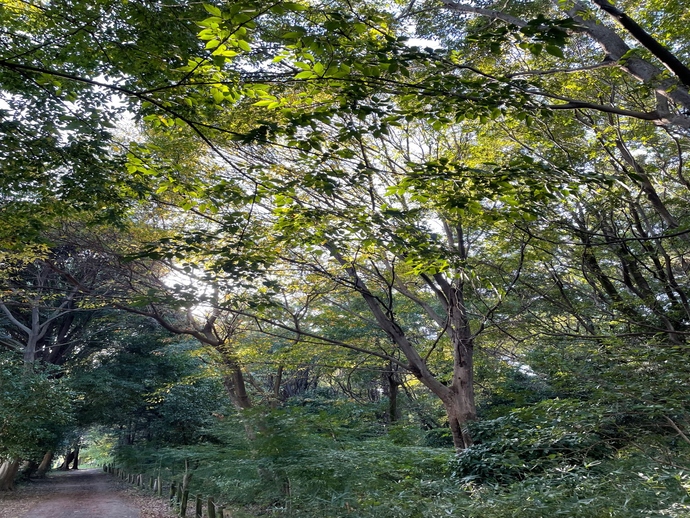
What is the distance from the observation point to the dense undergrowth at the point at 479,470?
4090 mm

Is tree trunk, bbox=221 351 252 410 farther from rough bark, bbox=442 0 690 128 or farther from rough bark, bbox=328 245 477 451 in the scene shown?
rough bark, bbox=442 0 690 128

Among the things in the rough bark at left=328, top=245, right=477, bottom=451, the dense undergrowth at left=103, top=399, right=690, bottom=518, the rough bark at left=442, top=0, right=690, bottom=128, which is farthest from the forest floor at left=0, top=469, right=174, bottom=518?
the rough bark at left=442, top=0, right=690, bottom=128

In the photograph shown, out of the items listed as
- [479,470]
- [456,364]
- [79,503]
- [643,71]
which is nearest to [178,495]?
[79,503]

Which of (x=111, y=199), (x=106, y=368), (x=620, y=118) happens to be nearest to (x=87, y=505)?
(x=106, y=368)

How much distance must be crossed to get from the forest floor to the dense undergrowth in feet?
15.6

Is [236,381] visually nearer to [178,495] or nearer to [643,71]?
[178,495]

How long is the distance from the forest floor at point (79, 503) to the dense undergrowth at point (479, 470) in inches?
187

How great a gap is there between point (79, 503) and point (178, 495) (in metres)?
4.50

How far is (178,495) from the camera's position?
11297 millimetres

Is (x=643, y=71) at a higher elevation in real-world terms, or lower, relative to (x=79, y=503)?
higher

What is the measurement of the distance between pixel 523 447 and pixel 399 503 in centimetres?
251

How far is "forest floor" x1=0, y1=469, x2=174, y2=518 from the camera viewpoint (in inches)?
442

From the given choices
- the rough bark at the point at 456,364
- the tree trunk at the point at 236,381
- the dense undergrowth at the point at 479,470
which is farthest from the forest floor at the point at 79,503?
the rough bark at the point at 456,364

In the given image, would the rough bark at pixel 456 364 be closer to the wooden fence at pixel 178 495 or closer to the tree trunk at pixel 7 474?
the wooden fence at pixel 178 495
